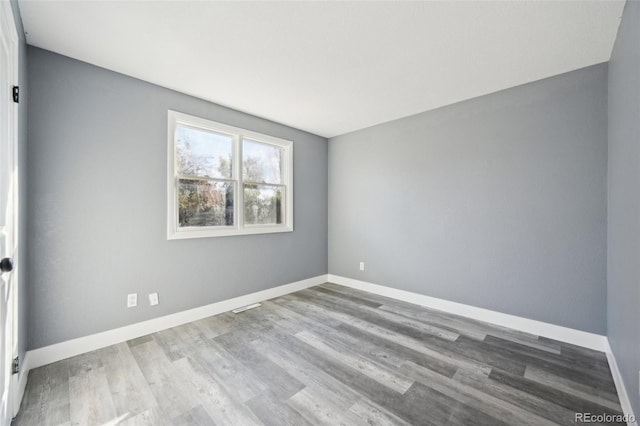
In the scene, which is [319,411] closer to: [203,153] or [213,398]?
[213,398]

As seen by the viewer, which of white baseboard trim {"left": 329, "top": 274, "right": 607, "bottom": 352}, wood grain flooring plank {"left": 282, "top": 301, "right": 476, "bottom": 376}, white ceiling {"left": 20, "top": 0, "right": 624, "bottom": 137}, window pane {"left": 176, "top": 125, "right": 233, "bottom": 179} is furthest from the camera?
window pane {"left": 176, "top": 125, "right": 233, "bottom": 179}

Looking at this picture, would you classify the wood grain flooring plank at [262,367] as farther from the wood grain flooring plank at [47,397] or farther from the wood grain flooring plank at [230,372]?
the wood grain flooring plank at [47,397]

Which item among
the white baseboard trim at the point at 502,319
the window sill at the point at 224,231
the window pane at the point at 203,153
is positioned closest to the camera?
the white baseboard trim at the point at 502,319

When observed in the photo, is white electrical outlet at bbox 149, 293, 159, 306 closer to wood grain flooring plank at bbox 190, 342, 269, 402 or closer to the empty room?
the empty room

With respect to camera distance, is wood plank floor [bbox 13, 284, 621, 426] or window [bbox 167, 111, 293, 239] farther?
window [bbox 167, 111, 293, 239]

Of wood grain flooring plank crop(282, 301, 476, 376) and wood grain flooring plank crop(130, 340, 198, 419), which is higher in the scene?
wood grain flooring plank crop(282, 301, 476, 376)

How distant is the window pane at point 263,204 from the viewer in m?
3.69

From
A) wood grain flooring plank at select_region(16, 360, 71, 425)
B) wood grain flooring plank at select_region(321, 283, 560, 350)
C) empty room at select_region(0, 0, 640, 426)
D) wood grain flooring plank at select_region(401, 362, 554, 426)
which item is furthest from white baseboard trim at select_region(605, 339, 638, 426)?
wood grain flooring plank at select_region(16, 360, 71, 425)

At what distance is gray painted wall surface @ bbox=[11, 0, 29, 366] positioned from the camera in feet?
5.98

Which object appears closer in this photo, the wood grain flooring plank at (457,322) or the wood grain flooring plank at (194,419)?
the wood grain flooring plank at (194,419)

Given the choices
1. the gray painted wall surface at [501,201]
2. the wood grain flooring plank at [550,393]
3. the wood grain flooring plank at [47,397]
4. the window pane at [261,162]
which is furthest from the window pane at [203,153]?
the wood grain flooring plank at [550,393]

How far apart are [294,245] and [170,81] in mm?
2625

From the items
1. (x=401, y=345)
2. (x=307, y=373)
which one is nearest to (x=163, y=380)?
(x=307, y=373)

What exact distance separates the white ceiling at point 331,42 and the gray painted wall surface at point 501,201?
14.5 inches
